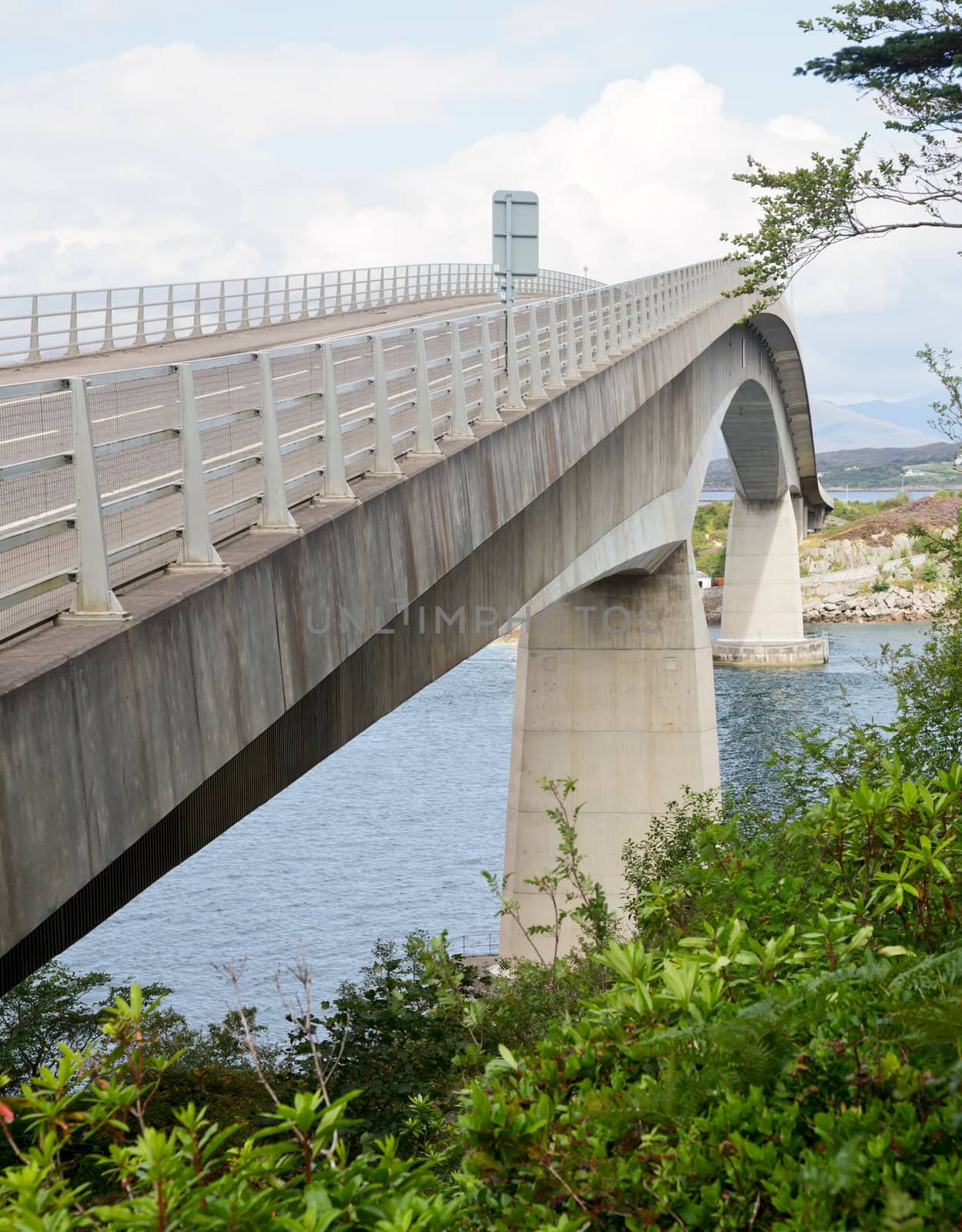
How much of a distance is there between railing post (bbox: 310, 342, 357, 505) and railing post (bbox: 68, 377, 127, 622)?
284 centimetres

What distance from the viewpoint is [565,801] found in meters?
27.3

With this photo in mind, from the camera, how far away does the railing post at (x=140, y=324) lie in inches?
1094

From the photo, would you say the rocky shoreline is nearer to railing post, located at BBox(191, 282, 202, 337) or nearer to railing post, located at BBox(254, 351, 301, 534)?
railing post, located at BBox(191, 282, 202, 337)

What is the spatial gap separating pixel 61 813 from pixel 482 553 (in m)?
8.79

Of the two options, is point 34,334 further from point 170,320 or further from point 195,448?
point 195,448

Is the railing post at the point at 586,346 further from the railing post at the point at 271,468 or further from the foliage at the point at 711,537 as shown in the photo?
the foliage at the point at 711,537

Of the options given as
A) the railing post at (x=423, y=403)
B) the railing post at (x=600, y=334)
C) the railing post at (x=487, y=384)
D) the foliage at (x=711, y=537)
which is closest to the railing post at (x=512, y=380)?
the railing post at (x=487, y=384)

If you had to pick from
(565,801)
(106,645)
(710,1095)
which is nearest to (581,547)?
(565,801)

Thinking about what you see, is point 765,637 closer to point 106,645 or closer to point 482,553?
point 482,553

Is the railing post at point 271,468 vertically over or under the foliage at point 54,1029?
over

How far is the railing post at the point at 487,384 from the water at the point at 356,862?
47.5 ft

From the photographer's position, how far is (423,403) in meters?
11.2

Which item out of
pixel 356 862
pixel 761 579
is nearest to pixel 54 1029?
pixel 356 862

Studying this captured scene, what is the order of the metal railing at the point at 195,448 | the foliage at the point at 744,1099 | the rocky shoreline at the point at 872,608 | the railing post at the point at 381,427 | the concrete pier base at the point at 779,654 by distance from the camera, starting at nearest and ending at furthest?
the foliage at the point at 744,1099, the metal railing at the point at 195,448, the railing post at the point at 381,427, the concrete pier base at the point at 779,654, the rocky shoreline at the point at 872,608
